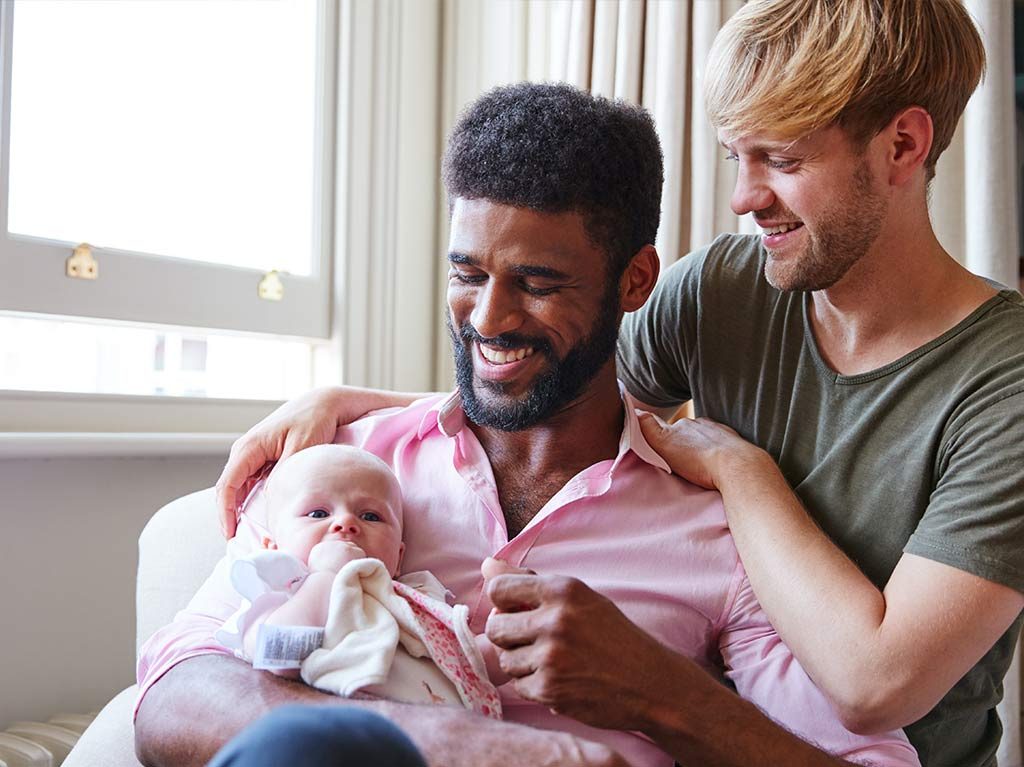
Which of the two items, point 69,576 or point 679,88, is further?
point 679,88

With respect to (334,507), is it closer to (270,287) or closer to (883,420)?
(883,420)

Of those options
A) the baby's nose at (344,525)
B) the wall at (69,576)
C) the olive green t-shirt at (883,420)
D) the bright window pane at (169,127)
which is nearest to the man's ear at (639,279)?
the olive green t-shirt at (883,420)

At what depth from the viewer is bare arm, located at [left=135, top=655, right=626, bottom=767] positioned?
3.44ft

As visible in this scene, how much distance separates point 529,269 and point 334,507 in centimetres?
38

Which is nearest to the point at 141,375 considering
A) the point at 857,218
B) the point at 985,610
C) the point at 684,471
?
the point at 684,471

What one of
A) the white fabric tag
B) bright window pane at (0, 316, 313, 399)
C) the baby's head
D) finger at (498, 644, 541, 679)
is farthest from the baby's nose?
bright window pane at (0, 316, 313, 399)

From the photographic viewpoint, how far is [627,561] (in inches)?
56.1

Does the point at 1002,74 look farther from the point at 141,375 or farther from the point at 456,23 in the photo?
the point at 141,375

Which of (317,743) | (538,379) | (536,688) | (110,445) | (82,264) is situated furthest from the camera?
(82,264)

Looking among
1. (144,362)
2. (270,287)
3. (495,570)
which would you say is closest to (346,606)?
(495,570)

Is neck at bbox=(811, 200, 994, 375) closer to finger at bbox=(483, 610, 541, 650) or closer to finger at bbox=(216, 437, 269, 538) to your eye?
finger at bbox=(483, 610, 541, 650)

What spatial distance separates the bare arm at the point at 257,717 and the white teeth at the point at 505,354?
49cm

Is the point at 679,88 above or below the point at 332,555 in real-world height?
above

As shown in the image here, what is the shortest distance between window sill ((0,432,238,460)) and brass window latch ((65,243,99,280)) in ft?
1.03
